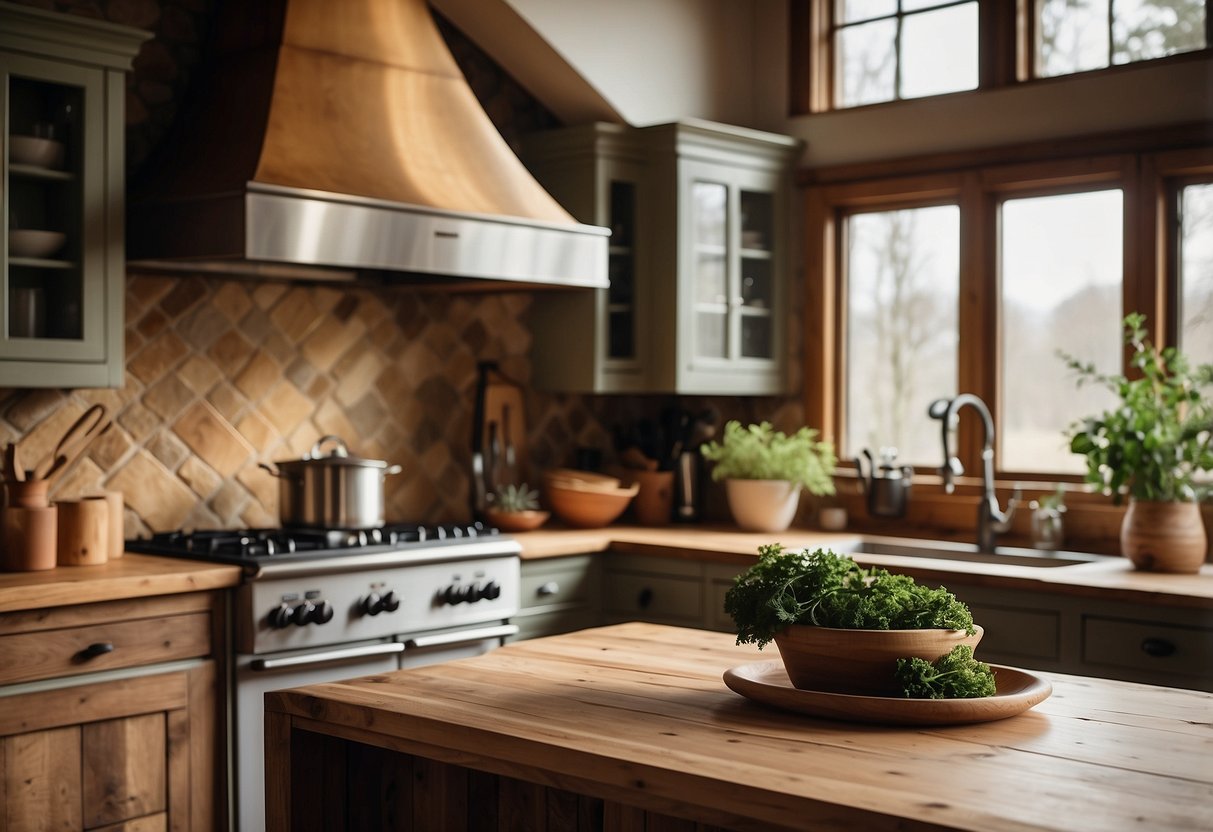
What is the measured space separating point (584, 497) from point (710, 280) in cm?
89

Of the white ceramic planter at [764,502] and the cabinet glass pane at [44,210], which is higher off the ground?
the cabinet glass pane at [44,210]

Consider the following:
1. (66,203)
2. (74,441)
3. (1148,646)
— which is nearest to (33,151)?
(66,203)

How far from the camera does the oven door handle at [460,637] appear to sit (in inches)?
147

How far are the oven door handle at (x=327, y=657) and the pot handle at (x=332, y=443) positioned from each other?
610 mm

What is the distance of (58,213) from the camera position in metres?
3.49

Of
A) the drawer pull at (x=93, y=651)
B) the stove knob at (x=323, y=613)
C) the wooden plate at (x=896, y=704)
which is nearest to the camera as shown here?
the wooden plate at (x=896, y=704)

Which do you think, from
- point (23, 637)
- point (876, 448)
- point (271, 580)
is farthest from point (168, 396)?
point (876, 448)

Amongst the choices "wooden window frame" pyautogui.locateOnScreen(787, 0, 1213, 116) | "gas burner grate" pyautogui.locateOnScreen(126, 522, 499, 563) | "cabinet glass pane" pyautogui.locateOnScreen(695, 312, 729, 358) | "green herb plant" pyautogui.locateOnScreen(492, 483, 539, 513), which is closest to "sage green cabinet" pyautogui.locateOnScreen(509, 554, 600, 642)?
"gas burner grate" pyautogui.locateOnScreen(126, 522, 499, 563)

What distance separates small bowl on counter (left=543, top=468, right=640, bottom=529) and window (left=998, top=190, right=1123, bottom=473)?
1.31 m

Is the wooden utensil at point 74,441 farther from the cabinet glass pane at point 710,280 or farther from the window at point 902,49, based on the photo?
Answer: the window at point 902,49

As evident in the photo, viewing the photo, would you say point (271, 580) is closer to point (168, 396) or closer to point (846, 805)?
point (168, 396)

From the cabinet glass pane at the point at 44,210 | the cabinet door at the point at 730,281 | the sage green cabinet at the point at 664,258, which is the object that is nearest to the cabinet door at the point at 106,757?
the cabinet glass pane at the point at 44,210

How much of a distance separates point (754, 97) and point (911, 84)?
2.19ft

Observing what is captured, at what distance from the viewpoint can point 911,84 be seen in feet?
15.6
